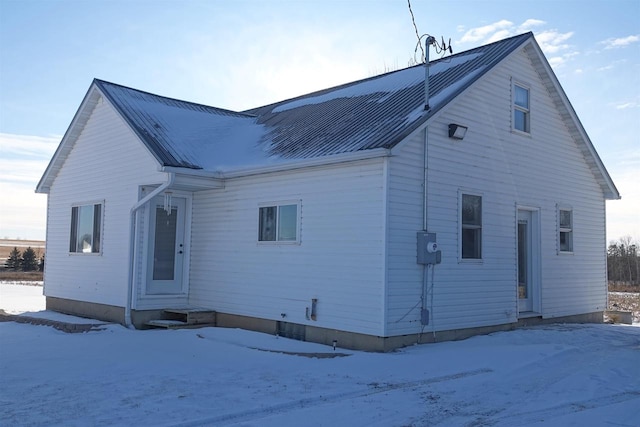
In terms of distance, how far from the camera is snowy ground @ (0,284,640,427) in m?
6.24

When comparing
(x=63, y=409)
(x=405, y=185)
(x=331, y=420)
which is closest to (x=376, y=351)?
(x=405, y=185)

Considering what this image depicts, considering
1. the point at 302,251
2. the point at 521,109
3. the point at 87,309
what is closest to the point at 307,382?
the point at 302,251

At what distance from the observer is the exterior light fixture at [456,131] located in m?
11.2

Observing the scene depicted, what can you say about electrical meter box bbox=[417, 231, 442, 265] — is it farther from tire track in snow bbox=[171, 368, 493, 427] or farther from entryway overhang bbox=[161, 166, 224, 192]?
entryway overhang bbox=[161, 166, 224, 192]

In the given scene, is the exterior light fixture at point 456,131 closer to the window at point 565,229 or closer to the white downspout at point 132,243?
the window at point 565,229

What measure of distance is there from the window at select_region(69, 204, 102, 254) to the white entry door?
193cm

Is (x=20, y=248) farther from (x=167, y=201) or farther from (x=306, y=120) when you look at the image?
(x=306, y=120)

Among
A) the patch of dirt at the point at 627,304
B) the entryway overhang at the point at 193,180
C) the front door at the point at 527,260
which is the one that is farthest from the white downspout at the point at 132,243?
the patch of dirt at the point at 627,304

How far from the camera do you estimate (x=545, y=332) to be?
39.4ft

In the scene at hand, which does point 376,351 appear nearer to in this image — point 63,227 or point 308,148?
point 308,148

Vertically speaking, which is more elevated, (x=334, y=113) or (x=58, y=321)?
(x=334, y=113)

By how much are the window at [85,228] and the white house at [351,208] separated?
0.20ft

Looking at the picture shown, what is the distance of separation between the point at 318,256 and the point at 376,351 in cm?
204

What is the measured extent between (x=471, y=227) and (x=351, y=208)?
105 inches
